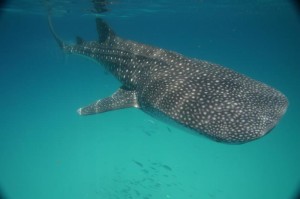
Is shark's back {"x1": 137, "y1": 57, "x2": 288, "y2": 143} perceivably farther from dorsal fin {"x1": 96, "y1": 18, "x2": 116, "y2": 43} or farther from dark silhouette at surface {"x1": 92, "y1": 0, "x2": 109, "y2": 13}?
dark silhouette at surface {"x1": 92, "y1": 0, "x2": 109, "y2": 13}

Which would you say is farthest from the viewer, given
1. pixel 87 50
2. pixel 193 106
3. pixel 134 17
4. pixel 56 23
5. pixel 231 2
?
pixel 56 23

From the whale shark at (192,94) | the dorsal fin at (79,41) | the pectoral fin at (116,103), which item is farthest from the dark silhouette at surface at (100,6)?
the pectoral fin at (116,103)

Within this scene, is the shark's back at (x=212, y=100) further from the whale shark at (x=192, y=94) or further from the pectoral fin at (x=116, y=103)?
the pectoral fin at (x=116, y=103)

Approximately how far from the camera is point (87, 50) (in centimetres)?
1038

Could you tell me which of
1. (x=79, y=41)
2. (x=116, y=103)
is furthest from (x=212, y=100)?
(x=79, y=41)

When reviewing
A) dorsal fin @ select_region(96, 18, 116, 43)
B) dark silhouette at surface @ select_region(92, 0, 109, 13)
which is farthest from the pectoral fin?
dark silhouette at surface @ select_region(92, 0, 109, 13)

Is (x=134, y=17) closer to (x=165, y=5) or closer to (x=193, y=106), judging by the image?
(x=165, y=5)

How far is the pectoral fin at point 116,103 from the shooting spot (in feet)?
24.9

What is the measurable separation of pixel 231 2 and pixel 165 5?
566cm

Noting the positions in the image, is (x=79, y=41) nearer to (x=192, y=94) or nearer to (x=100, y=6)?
(x=192, y=94)

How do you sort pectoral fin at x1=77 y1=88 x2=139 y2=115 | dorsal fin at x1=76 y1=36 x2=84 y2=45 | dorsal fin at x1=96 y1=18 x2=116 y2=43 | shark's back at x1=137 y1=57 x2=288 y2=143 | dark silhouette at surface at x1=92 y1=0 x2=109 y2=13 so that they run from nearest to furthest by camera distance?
shark's back at x1=137 y1=57 x2=288 y2=143 < pectoral fin at x1=77 y1=88 x2=139 y2=115 < dorsal fin at x1=96 y1=18 x2=116 y2=43 < dorsal fin at x1=76 y1=36 x2=84 y2=45 < dark silhouette at surface at x1=92 y1=0 x2=109 y2=13

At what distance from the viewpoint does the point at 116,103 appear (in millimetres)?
7797

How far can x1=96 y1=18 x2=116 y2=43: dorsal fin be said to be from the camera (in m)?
9.41

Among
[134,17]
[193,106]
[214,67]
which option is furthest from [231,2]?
[193,106]
